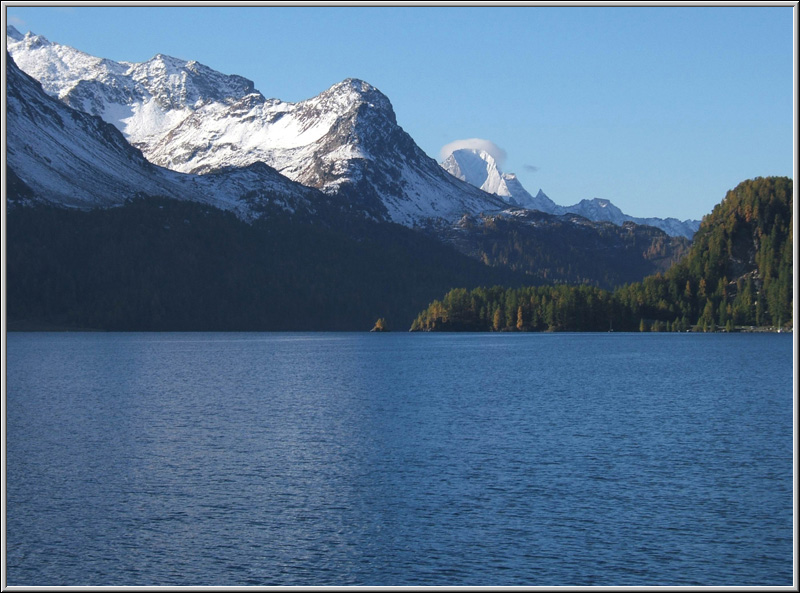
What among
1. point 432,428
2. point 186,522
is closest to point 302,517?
point 186,522

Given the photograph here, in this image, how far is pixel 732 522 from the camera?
1944 inches

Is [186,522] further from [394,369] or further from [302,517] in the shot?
[394,369]

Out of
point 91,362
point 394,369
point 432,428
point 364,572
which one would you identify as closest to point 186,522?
point 364,572

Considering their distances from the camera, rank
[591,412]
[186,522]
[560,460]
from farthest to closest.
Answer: [591,412]
[560,460]
[186,522]

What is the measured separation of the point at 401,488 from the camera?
58.0 meters

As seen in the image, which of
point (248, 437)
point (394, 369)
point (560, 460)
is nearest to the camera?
point (560, 460)

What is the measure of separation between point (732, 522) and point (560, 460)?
18418mm

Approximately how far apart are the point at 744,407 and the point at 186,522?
220 feet

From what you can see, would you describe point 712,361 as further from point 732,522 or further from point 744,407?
point 732,522

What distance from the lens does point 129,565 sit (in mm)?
43625

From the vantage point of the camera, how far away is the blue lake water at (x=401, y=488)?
4334 centimetres

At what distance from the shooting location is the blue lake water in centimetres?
4334

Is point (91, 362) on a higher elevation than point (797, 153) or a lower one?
lower

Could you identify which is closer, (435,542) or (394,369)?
(435,542)
